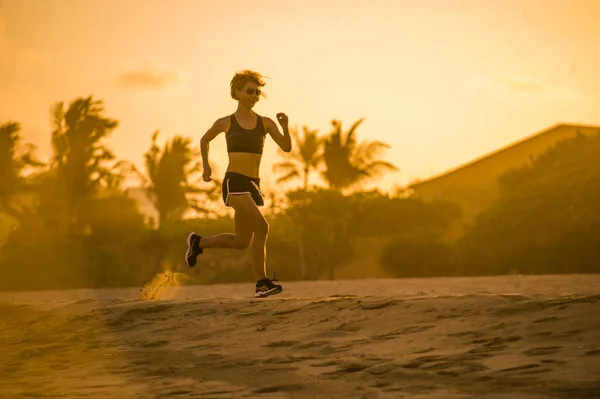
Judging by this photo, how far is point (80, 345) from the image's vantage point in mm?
6488

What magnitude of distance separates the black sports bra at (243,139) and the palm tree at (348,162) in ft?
121

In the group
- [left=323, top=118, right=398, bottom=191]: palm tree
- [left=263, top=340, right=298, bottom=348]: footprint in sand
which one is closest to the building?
[left=323, top=118, right=398, bottom=191]: palm tree

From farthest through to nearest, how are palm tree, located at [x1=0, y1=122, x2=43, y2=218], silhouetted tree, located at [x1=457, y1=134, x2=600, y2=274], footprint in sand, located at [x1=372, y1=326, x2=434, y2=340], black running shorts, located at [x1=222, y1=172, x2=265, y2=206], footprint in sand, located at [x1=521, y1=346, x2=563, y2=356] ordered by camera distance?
palm tree, located at [x1=0, y1=122, x2=43, y2=218], silhouetted tree, located at [x1=457, y1=134, x2=600, y2=274], black running shorts, located at [x1=222, y1=172, x2=265, y2=206], footprint in sand, located at [x1=372, y1=326, x2=434, y2=340], footprint in sand, located at [x1=521, y1=346, x2=563, y2=356]

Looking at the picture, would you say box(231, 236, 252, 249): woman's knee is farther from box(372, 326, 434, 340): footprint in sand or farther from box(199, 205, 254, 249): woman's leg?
box(372, 326, 434, 340): footprint in sand

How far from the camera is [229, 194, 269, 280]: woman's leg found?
7.47 metres

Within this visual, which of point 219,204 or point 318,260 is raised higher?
point 219,204

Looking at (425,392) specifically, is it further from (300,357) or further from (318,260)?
(318,260)

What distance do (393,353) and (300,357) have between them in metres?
0.56

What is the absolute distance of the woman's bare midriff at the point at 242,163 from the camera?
7.48m

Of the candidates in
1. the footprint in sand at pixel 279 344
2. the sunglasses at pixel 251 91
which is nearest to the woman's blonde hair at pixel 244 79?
the sunglasses at pixel 251 91

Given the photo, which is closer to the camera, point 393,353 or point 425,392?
point 425,392

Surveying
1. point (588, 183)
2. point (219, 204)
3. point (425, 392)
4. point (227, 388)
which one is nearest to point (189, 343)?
point (227, 388)

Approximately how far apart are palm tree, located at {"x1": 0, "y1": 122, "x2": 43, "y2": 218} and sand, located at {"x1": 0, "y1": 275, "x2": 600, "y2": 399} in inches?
1401

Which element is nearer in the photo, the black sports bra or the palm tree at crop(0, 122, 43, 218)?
the black sports bra
